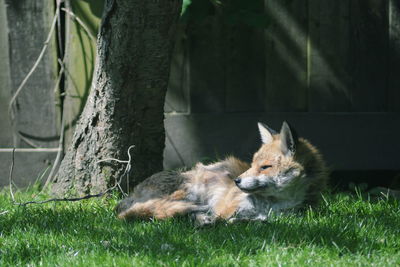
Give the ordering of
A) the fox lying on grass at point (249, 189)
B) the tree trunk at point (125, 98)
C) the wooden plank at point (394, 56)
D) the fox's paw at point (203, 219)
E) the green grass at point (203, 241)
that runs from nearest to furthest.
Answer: the green grass at point (203, 241) → the fox's paw at point (203, 219) → the fox lying on grass at point (249, 189) → the tree trunk at point (125, 98) → the wooden plank at point (394, 56)

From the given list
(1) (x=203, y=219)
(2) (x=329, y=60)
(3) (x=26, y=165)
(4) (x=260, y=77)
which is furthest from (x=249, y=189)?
(3) (x=26, y=165)

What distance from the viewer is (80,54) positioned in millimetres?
6160

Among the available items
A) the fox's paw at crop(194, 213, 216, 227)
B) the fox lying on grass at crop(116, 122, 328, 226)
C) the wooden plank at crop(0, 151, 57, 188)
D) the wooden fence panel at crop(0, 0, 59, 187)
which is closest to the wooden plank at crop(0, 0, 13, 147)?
the wooden fence panel at crop(0, 0, 59, 187)

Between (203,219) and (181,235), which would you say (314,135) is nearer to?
(203,219)

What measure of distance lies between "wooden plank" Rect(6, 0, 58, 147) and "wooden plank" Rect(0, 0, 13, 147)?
50 mm

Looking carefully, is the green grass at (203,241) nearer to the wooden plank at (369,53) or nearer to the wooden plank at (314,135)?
the wooden plank at (314,135)

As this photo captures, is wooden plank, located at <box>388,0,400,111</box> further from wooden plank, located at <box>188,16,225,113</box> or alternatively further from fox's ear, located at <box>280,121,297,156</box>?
fox's ear, located at <box>280,121,297,156</box>

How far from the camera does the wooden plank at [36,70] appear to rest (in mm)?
6141

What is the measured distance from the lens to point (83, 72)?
20.2 ft

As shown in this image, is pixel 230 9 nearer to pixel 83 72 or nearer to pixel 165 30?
pixel 165 30

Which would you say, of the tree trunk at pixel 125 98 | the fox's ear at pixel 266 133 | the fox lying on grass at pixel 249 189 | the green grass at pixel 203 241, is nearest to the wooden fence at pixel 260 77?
the tree trunk at pixel 125 98

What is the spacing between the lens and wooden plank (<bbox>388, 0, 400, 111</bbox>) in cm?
595

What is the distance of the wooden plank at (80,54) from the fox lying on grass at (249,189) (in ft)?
5.97

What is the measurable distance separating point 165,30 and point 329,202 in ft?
6.66
